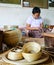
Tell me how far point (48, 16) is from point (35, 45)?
301cm

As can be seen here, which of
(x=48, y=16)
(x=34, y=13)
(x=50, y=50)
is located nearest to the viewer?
(x=50, y=50)

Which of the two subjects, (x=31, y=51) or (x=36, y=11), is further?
(x=36, y=11)

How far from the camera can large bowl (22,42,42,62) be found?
Result: 85cm

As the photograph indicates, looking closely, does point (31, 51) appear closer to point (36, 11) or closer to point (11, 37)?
point (11, 37)

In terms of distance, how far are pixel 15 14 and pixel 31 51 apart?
286 cm

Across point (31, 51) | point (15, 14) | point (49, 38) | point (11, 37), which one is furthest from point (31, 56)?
point (15, 14)

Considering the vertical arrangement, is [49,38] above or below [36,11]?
below

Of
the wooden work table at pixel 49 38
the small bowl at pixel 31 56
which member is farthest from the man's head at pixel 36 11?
the small bowl at pixel 31 56

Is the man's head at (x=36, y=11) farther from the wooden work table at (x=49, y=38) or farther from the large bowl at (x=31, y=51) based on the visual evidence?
the large bowl at (x=31, y=51)

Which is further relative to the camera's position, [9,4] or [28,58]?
[9,4]

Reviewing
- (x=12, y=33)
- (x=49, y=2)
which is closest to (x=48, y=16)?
(x=49, y=2)

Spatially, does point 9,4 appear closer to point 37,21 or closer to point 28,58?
point 37,21

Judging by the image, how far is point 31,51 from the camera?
941 millimetres

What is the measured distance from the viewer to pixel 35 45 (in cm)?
96
